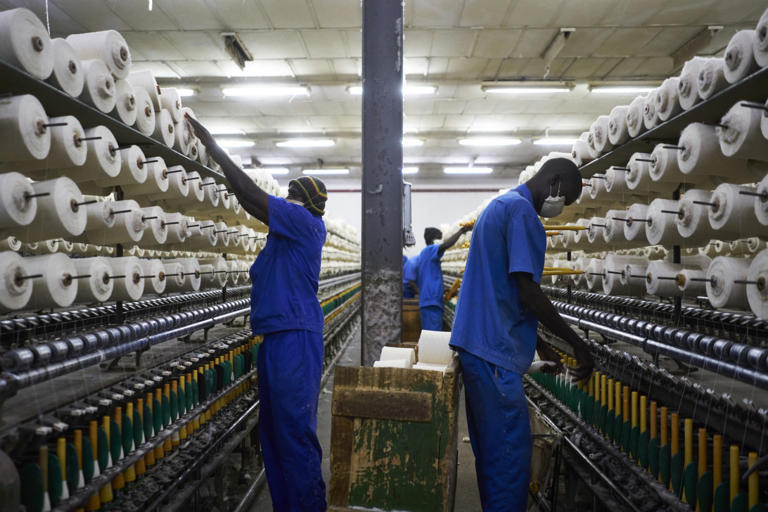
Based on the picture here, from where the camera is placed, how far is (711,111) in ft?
7.83

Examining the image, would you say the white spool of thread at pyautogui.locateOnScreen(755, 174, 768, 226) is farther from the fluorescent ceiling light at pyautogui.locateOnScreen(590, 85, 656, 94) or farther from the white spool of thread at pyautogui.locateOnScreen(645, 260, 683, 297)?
the fluorescent ceiling light at pyautogui.locateOnScreen(590, 85, 656, 94)

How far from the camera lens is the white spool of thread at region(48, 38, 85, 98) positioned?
197 cm

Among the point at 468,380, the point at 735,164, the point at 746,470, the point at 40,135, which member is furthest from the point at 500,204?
the point at 40,135

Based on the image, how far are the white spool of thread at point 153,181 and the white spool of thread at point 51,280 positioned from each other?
88 centimetres

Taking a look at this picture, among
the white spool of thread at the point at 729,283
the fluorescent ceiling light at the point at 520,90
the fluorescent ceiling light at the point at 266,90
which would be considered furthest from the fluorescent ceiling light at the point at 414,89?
the white spool of thread at the point at 729,283

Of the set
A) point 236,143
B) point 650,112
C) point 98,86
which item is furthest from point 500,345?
point 236,143

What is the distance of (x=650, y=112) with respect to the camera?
2773mm

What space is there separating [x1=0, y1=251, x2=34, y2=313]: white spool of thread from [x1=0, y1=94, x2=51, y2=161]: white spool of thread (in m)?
0.33

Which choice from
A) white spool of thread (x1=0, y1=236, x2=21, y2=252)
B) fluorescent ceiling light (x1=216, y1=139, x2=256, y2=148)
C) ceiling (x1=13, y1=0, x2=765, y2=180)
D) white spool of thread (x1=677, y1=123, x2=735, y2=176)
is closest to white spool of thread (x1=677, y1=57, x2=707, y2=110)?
white spool of thread (x1=677, y1=123, x2=735, y2=176)

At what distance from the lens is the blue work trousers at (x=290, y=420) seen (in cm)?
255

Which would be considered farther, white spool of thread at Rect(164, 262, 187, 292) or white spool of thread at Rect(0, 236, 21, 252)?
white spool of thread at Rect(0, 236, 21, 252)

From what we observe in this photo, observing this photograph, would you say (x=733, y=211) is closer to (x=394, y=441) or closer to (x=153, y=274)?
(x=394, y=441)

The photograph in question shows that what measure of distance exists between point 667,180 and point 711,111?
41 centimetres

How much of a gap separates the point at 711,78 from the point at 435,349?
5.32 ft
